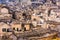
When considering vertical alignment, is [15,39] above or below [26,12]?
below

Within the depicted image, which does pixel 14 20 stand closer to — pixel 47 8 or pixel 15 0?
pixel 15 0

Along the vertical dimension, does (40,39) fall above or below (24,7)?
below

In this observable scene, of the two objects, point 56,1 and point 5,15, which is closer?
point 5,15

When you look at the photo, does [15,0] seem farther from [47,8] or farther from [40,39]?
[40,39]

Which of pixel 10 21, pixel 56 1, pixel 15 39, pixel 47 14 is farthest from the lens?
pixel 56 1

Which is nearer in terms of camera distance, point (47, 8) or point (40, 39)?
point (40, 39)

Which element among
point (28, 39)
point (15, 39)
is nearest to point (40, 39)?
point (28, 39)

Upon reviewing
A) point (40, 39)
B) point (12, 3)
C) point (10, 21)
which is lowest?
point (40, 39)

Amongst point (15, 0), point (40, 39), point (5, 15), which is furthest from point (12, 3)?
point (40, 39)

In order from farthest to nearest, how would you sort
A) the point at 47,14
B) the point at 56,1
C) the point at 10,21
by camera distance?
1. the point at 56,1
2. the point at 47,14
3. the point at 10,21
